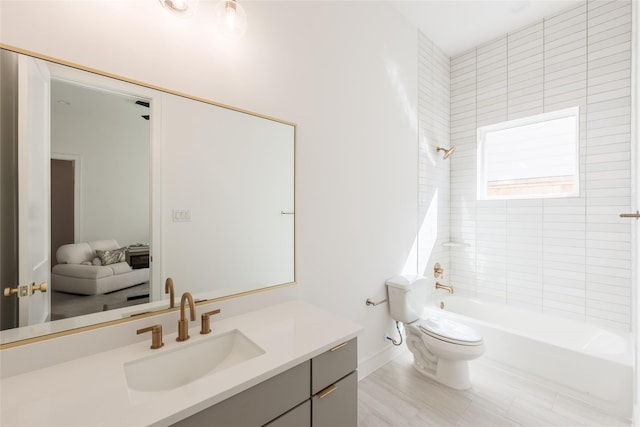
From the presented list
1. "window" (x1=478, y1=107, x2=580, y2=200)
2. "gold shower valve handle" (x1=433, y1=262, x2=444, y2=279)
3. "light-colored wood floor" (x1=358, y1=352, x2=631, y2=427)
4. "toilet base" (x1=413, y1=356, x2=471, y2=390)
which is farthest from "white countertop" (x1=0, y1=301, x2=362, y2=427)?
"window" (x1=478, y1=107, x2=580, y2=200)

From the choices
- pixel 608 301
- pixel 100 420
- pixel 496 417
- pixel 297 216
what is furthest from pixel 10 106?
pixel 608 301

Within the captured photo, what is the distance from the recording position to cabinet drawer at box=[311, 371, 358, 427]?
1036 millimetres

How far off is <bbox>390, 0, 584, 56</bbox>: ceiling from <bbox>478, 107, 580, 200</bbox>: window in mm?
913

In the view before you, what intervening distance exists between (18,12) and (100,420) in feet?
4.13

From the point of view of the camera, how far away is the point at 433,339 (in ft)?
6.41

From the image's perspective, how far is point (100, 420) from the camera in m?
0.65

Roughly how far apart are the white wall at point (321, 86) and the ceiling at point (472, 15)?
170 millimetres

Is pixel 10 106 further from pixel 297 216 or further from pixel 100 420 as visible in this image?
pixel 297 216

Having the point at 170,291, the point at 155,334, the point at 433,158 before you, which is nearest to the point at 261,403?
the point at 155,334

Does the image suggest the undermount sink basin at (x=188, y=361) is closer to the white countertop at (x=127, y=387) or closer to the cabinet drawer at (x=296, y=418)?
the white countertop at (x=127, y=387)

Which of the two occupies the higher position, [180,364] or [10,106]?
[10,106]

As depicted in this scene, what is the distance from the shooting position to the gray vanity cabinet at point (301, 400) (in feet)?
2.59

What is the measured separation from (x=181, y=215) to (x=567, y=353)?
2647 millimetres

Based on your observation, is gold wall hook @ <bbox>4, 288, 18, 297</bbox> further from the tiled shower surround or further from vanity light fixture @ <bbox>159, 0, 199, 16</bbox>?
the tiled shower surround
